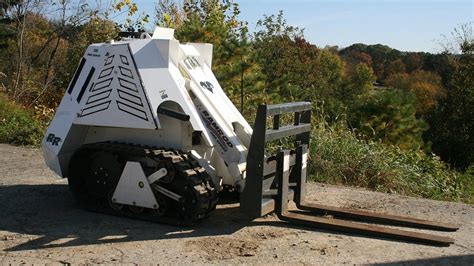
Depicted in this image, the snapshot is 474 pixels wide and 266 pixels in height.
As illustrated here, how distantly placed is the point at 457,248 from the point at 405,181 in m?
4.13

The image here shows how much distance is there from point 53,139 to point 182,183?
172cm

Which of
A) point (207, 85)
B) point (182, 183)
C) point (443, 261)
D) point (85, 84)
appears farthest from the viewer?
point (207, 85)

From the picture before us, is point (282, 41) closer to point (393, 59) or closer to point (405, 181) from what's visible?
point (405, 181)

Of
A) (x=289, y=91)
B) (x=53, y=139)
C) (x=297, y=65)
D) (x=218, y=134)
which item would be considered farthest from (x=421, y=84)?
(x=53, y=139)

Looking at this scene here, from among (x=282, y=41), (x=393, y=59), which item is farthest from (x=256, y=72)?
(x=393, y=59)

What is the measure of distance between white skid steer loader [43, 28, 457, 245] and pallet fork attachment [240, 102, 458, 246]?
10 mm

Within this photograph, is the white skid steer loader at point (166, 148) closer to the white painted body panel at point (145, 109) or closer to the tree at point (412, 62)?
the white painted body panel at point (145, 109)

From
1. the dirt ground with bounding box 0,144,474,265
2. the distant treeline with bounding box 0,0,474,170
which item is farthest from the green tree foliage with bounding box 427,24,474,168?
the dirt ground with bounding box 0,144,474,265

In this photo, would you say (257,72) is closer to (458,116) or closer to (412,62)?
(458,116)

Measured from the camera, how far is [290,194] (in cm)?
629

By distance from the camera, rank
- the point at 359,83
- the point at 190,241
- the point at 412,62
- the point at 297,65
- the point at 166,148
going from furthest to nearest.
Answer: the point at 412,62 < the point at 359,83 < the point at 297,65 < the point at 166,148 < the point at 190,241

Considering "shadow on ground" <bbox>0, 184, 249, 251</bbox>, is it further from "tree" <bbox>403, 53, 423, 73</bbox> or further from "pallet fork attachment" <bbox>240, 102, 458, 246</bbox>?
"tree" <bbox>403, 53, 423, 73</bbox>

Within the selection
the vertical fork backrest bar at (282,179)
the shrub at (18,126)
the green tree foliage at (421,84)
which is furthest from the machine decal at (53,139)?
the green tree foliage at (421,84)

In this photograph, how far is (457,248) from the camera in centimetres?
526
